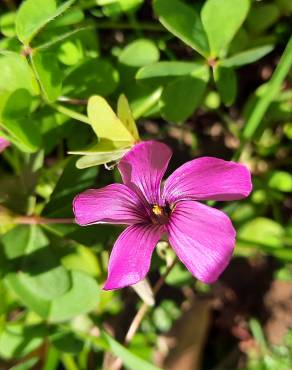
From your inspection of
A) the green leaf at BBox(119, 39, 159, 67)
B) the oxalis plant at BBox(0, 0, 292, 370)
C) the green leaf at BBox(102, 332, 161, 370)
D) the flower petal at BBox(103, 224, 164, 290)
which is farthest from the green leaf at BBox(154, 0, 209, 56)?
the green leaf at BBox(102, 332, 161, 370)

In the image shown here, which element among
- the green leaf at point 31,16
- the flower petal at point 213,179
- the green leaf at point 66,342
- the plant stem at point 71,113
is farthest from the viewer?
the green leaf at point 66,342

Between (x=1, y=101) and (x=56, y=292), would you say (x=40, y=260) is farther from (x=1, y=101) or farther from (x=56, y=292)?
(x=1, y=101)

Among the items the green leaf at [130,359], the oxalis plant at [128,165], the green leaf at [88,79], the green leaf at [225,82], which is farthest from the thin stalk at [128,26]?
the green leaf at [130,359]

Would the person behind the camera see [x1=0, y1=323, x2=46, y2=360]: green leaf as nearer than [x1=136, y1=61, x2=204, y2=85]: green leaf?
No

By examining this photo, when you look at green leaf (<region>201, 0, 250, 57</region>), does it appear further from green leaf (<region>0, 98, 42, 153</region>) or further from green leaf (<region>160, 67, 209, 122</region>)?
green leaf (<region>0, 98, 42, 153</region>)

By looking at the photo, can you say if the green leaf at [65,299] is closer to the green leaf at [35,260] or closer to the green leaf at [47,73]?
the green leaf at [35,260]

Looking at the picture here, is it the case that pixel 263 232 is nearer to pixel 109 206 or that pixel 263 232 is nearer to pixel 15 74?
pixel 109 206
